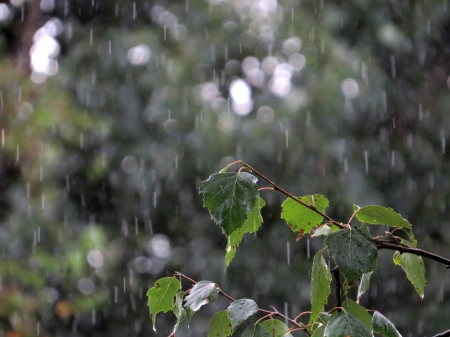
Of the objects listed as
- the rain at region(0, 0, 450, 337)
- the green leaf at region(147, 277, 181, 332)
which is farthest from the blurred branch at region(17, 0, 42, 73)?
the green leaf at region(147, 277, 181, 332)

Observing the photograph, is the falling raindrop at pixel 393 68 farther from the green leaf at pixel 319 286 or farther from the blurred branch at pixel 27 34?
the green leaf at pixel 319 286

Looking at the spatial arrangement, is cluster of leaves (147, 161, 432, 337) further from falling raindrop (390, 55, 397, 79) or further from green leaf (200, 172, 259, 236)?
falling raindrop (390, 55, 397, 79)

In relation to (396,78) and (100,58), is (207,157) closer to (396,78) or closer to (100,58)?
(100,58)

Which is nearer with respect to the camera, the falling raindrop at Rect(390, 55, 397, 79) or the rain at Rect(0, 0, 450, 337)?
the rain at Rect(0, 0, 450, 337)

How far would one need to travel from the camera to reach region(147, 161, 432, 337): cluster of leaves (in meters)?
0.54

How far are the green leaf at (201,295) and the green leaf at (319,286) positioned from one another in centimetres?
10

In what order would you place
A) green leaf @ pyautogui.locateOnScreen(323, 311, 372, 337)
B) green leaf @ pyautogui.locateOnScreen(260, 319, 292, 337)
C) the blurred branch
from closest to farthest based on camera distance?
1. green leaf @ pyautogui.locateOnScreen(323, 311, 372, 337)
2. green leaf @ pyautogui.locateOnScreen(260, 319, 292, 337)
3. the blurred branch

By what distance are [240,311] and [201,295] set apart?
0.05 metres

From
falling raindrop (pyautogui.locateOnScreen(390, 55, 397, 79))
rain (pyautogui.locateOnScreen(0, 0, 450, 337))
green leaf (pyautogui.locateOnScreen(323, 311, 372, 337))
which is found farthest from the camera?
falling raindrop (pyautogui.locateOnScreen(390, 55, 397, 79))

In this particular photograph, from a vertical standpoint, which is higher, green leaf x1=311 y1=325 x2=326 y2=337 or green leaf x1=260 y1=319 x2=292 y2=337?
green leaf x1=311 y1=325 x2=326 y2=337

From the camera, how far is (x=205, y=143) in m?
3.72

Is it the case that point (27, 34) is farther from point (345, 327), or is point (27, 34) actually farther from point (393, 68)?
point (345, 327)

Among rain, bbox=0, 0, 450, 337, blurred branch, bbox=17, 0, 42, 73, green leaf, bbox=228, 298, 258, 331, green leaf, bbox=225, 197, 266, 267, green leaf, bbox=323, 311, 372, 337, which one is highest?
green leaf, bbox=225, 197, 266, 267

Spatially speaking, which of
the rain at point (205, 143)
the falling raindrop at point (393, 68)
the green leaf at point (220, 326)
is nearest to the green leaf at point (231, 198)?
the green leaf at point (220, 326)
